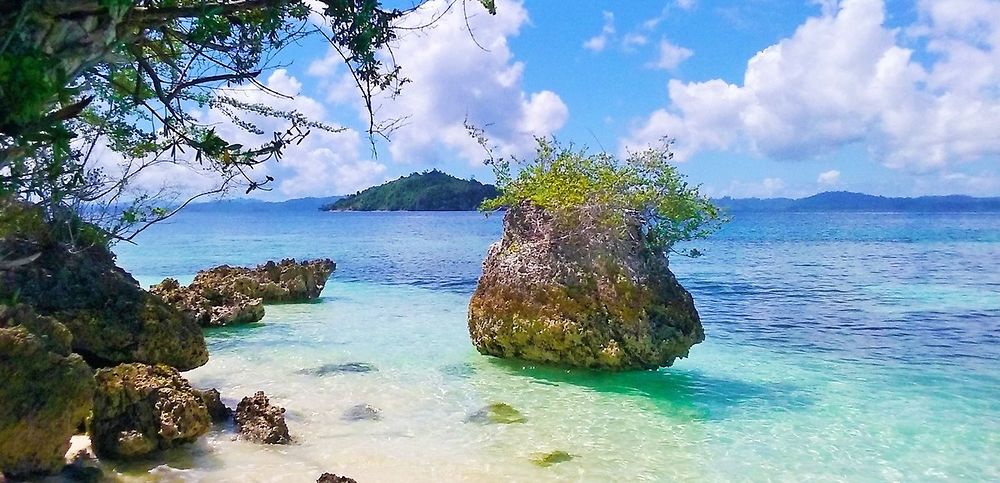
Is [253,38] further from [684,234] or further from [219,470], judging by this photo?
[684,234]

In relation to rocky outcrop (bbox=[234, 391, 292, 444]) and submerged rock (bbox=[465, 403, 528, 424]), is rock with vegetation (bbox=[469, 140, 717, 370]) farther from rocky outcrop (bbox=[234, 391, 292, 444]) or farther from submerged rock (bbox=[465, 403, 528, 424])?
rocky outcrop (bbox=[234, 391, 292, 444])

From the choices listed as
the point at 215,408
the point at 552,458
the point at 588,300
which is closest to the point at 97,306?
the point at 215,408

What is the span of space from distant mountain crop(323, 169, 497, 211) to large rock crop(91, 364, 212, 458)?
457ft

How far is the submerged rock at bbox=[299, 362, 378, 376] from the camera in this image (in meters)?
13.1

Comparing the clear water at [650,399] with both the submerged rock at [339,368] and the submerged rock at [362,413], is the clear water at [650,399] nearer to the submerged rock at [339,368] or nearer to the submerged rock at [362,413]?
the submerged rock at [362,413]

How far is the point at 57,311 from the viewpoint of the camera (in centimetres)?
998

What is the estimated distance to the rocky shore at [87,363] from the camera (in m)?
6.80

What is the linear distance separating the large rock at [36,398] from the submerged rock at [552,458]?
15.6 ft

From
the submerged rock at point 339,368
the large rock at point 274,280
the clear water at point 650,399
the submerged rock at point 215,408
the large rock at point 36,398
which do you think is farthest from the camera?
the large rock at point 274,280

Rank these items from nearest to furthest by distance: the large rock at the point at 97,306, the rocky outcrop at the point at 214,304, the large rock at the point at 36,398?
the large rock at the point at 36,398, the large rock at the point at 97,306, the rocky outcrop at the point at 214,304

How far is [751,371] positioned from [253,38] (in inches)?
457

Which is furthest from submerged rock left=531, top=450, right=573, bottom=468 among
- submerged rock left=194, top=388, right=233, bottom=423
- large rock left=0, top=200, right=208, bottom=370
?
large rock left=0, top=200, right=208, bottom=370

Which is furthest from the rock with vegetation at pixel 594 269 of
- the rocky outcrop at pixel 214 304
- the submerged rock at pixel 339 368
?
the rocky outcrop at pixel 214 304

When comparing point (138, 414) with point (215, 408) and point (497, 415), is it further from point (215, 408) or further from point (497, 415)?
point (497, 415)
